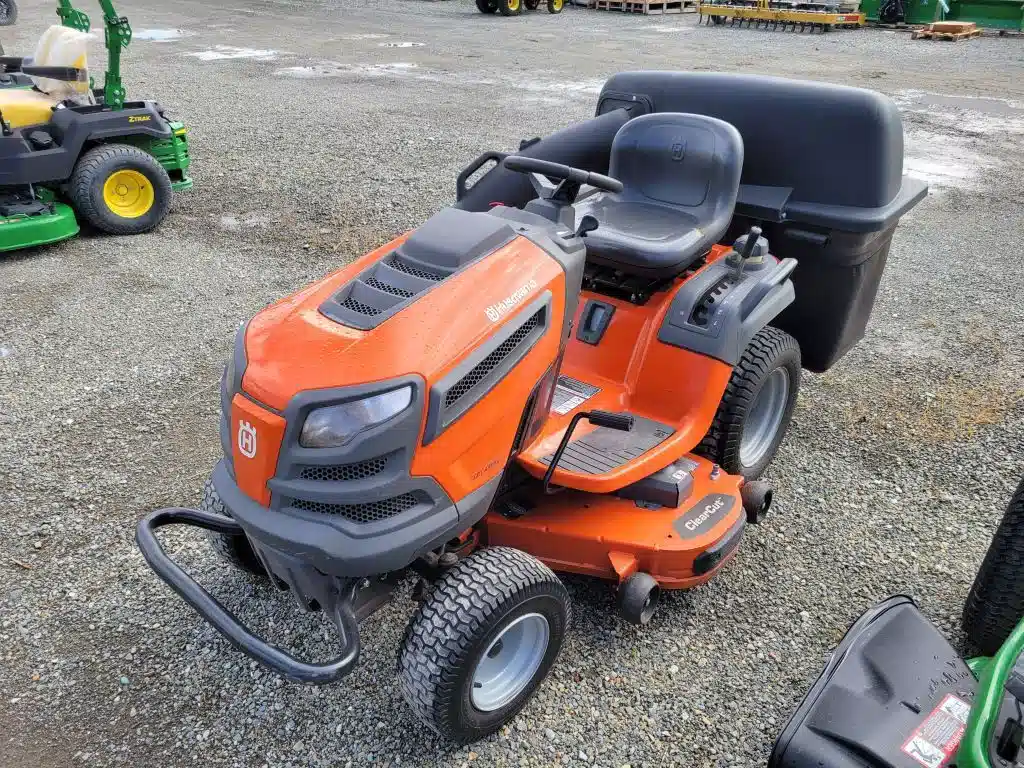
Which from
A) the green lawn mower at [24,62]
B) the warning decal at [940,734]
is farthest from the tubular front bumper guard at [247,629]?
the green lawn mower at [24,62]

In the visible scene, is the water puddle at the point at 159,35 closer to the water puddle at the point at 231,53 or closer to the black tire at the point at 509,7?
the water puddle at the point at 231,53

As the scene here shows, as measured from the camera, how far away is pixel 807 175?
9.86ft

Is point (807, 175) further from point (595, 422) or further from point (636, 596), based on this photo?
point (636, 596)

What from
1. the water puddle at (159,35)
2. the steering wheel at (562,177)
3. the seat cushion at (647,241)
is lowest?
the water puddle at (159,35)

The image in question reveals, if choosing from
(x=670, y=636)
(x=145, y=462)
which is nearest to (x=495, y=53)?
(x=145, y=462)

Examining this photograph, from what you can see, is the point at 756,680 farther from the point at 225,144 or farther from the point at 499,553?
the point at 225,144

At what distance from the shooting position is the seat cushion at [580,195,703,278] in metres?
2.58

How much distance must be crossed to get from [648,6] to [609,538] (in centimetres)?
1715

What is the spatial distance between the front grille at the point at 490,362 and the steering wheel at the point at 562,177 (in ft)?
1.24

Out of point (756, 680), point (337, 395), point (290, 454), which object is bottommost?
point (756, 680)

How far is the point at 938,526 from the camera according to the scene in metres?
2.94

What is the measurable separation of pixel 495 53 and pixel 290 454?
11.7 metres

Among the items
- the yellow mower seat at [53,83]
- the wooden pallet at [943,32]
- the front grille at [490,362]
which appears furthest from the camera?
the wooden pallet at [943,32]

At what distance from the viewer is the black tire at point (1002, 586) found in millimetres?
2232
